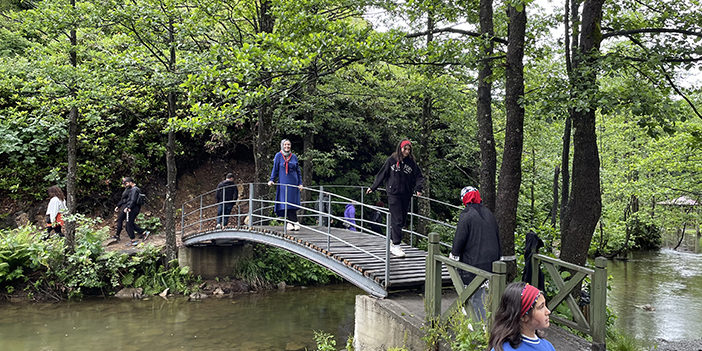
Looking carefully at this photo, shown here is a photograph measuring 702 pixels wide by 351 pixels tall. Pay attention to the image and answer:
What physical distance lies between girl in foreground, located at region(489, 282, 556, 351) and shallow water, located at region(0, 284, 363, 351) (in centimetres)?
696

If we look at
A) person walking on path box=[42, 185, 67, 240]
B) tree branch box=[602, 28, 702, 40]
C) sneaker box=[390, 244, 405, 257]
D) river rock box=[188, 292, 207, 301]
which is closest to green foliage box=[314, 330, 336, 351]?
sneaker box=[390, 244, 405, 257]

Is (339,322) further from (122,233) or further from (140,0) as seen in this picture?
(140,0)

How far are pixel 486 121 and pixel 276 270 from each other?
26.5 feet

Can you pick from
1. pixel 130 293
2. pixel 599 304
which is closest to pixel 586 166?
pixel 599 304

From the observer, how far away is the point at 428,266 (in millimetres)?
5309

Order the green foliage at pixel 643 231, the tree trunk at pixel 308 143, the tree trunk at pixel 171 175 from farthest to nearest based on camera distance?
the green foliage at pixel 643 231
the tree trunk at pixel 308 143
the tree trunk at pixel 171 175

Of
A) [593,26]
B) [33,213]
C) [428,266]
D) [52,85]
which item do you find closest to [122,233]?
[33,213]

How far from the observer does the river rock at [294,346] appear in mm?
8531

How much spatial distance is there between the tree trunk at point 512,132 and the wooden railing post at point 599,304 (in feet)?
7.19

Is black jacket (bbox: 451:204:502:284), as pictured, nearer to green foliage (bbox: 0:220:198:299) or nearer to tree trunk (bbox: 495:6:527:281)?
tree trunk (bbox: 495:6:527:281)

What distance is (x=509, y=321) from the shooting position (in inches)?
89.3

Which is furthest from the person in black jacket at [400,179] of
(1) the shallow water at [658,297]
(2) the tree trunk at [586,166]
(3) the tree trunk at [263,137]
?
(1) the shallow water at [658,297]

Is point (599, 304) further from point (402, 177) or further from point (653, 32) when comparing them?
point (653, 32)

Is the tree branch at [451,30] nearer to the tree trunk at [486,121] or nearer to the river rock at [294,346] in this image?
the tree trunk at [486,121]
